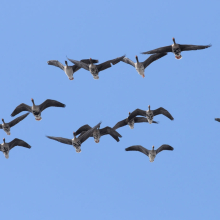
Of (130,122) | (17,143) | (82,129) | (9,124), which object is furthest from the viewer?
(130,122)

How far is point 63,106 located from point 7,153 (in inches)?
200

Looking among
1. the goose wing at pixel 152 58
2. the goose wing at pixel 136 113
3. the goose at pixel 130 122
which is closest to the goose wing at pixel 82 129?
the goose at pixel 130 122

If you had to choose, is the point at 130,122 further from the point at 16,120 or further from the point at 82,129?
the point at 16,120

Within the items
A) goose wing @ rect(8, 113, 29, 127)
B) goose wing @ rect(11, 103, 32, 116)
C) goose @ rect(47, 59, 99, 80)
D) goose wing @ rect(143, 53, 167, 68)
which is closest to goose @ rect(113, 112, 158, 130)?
goose wing @ rect(143, 53, 167, 68)

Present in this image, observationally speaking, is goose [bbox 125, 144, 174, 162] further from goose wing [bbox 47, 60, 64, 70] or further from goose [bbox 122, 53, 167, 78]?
goose wing [bbox 47, 60, 64, 70]

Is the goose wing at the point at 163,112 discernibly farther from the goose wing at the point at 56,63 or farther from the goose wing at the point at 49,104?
the goose wing at the point at 56,63

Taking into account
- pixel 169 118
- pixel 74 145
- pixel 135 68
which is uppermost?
pixel 135 68

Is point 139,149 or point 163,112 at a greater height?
point 163,112

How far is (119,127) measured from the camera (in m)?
41.3

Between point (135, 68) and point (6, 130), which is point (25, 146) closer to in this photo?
point (6, 130)

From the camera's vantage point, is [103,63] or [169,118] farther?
[169,118]

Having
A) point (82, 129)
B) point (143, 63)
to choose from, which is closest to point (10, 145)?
point (82, 129)

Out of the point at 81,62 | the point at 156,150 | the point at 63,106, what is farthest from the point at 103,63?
the point at 156,150

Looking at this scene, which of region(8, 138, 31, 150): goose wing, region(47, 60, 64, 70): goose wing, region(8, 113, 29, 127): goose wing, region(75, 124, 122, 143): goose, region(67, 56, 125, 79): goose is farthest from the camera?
region(8, 138, 31, 150): goose wing
